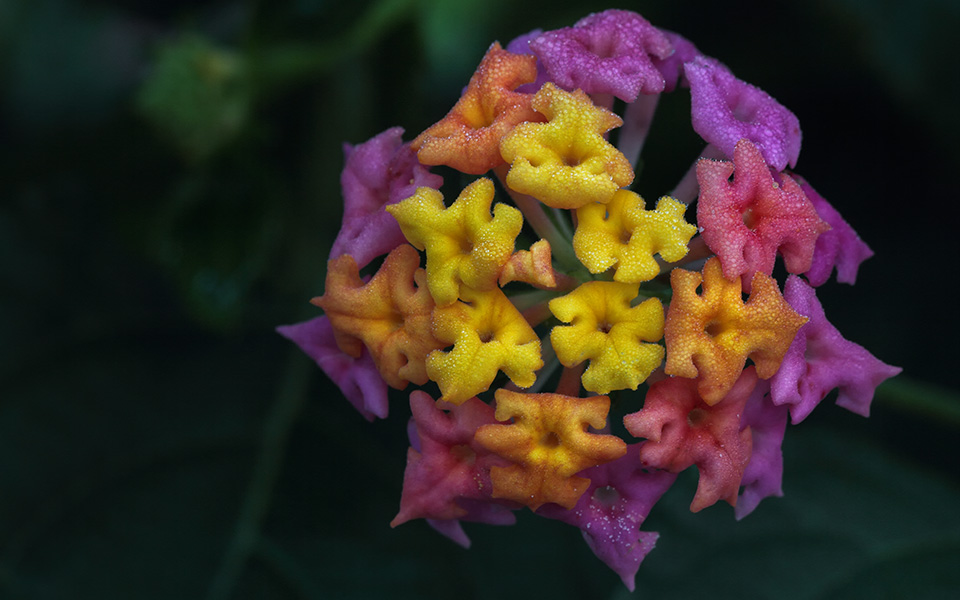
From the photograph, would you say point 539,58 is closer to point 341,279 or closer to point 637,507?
point 341,279

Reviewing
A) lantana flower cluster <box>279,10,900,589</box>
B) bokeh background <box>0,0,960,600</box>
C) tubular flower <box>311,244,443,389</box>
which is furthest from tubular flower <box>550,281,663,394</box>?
bokeh background <box>0,0,960,600</box>

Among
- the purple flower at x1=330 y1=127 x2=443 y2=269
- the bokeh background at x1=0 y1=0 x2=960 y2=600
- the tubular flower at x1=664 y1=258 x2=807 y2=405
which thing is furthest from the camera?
the bokeh background at x1=0 y1=0 x2=960 y2=600

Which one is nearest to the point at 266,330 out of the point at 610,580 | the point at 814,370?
the point at 610,580

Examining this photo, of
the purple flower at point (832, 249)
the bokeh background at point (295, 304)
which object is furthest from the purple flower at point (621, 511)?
the bokeh background at point (295, 304)

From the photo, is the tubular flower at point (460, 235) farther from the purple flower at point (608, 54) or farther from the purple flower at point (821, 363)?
the purple flower at point (821, 363)

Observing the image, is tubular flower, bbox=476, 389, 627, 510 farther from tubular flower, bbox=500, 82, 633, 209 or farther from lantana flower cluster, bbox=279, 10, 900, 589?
tubular flower, bbox=500, 82, 633, 209

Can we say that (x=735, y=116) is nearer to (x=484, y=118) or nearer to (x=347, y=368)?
(x=484, y=118)
